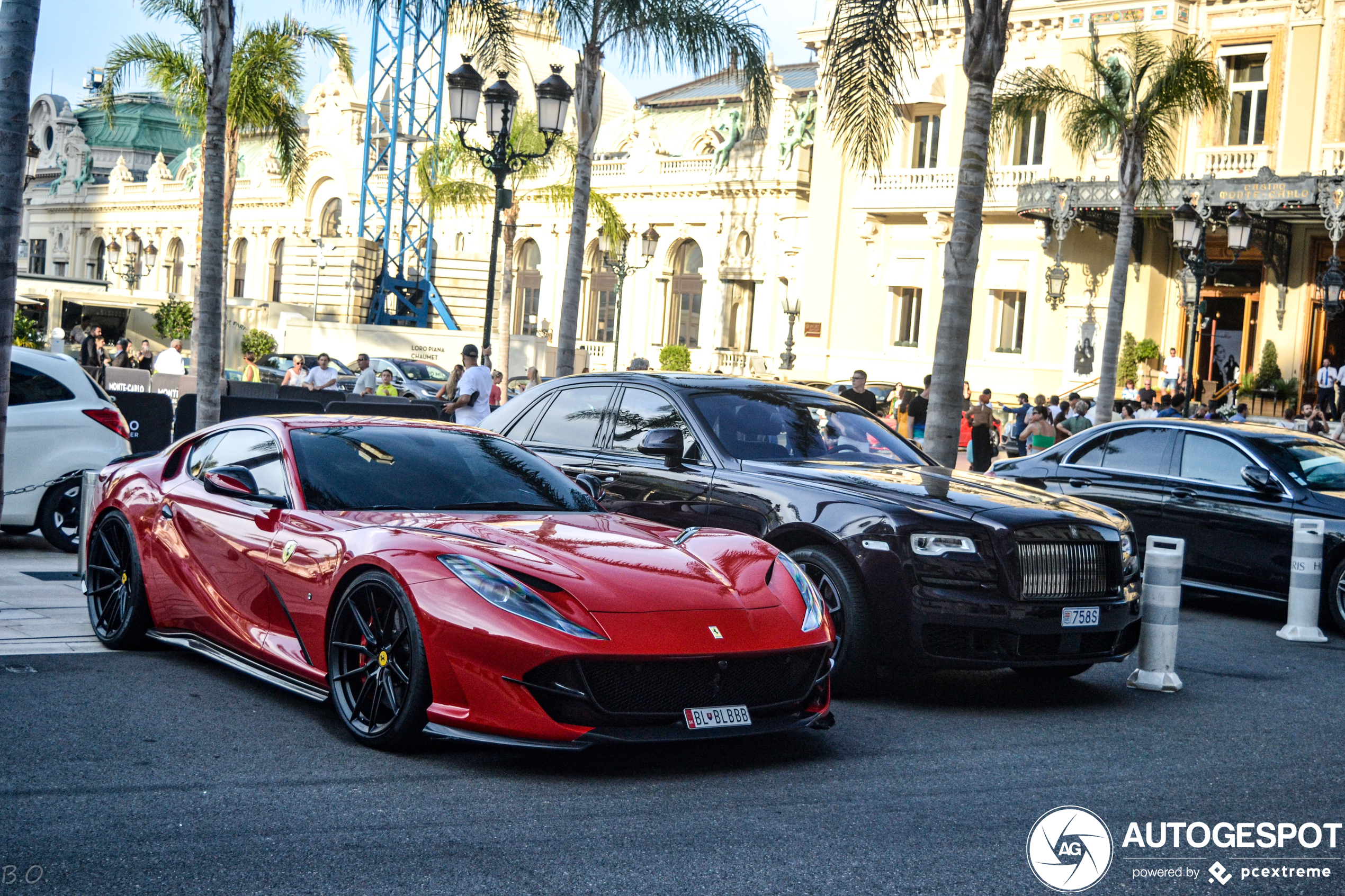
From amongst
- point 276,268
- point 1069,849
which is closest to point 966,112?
point 1069,849

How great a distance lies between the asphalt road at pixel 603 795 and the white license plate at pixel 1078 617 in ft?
1.57

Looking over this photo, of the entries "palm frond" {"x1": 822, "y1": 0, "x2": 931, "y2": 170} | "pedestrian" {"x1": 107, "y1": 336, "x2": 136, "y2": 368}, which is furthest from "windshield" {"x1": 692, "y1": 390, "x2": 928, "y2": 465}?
"pedestrian" {"x1": 107, "y1": 336, "x2": 136, "y2": 368}

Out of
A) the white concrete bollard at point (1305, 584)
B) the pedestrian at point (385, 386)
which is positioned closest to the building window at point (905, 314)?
the pedestrian at point (385, 386)

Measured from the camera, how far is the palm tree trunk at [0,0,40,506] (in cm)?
778

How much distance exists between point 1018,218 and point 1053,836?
37.6m

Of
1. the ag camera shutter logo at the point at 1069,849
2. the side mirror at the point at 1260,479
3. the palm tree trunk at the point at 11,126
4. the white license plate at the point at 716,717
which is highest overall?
the palm tree trunk at the point at 11,126

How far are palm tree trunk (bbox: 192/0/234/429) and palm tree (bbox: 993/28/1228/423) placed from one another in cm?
1557

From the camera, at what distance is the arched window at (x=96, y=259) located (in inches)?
3654

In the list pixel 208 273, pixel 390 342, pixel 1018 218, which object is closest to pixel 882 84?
pixel 208 273

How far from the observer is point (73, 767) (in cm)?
533

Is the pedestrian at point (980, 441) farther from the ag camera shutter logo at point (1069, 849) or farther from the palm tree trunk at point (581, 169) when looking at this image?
the ag camera shutter logo at point (1069, 849)

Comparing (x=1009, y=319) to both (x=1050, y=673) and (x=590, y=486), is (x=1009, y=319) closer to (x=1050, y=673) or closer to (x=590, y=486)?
(x=1050, y=673)

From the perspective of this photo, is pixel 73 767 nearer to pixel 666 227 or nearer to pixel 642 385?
pixel 642 385

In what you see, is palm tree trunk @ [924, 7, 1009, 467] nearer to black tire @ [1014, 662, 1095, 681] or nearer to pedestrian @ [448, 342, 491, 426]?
pedestrian @ [448, 342, 491, 426]
